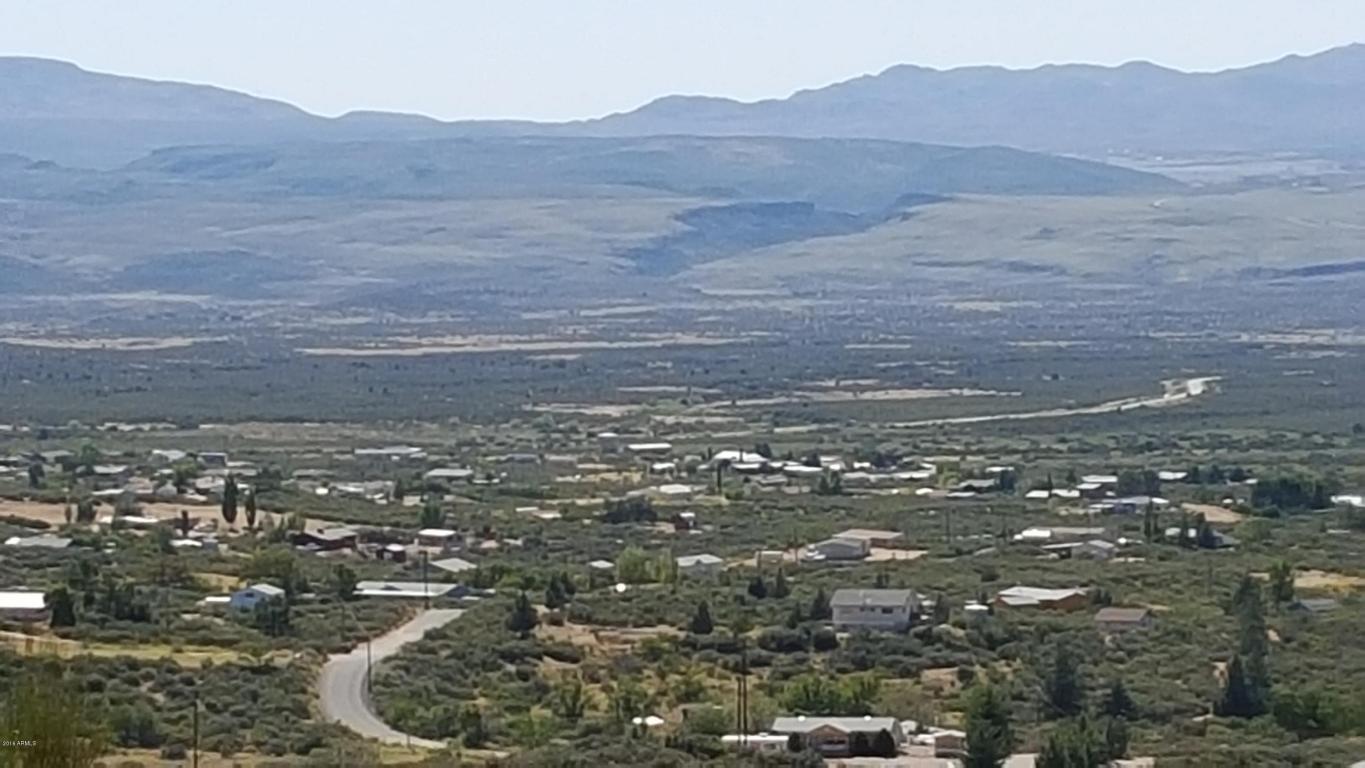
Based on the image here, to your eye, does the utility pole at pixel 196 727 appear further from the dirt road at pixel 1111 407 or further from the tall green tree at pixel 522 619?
the dirt road at pixel 1111 407

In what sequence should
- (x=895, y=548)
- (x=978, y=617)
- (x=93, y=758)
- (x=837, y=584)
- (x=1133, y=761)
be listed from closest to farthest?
(x=93, y=758)
(x=1133, y=761)
(x=978, y=617)
(x=837, y=584)
(x=895, y=548)

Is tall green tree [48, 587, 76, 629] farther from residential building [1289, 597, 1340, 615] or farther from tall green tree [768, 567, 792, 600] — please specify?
residential building [1289, 597, 1340, 615]

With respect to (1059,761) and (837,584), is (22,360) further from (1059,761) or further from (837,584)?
(1059,761)

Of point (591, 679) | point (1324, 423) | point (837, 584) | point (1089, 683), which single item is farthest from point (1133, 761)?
point (1324, 423)

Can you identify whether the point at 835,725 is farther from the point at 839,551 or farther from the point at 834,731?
the point at 839,551

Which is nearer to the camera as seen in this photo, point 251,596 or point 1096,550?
point 251,596

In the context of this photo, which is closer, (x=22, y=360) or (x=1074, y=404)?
(x=1074, y=404)

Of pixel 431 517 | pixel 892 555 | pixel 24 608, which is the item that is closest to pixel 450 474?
pixel 431 517
